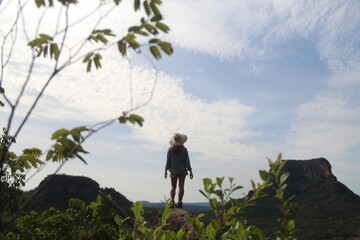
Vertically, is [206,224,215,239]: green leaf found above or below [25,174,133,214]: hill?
below

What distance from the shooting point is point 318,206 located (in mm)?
95812

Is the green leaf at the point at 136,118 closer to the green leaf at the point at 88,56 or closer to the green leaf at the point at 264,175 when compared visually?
→ the green leaf at the point at 88,56

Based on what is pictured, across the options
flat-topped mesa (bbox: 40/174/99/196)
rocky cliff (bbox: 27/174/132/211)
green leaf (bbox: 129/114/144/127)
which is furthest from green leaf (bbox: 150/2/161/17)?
flat-topped mesa (bbox: 40/174/99/196)

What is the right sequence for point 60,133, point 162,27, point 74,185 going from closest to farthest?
1. point 60,133
2. point 162,27
3. point 74,185

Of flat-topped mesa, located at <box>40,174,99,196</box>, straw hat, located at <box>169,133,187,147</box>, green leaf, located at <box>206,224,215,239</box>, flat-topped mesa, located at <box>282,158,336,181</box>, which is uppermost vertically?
flat-topped mesa, located at <box>282,158,336,181</box>

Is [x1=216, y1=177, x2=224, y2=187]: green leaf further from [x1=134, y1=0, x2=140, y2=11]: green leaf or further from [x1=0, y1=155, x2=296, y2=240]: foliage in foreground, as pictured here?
[x1=134, y1=0, x2=140, y2=11]: green leaf

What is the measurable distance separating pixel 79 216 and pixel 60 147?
1948mm

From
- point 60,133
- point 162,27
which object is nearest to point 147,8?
point 162,27

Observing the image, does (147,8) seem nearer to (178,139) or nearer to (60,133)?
(60,133)

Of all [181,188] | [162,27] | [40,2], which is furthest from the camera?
[181,188]

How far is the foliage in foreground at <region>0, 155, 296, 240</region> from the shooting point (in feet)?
5.88

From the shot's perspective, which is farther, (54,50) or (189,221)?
(189,221)

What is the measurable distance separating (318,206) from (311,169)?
2404 centimetres

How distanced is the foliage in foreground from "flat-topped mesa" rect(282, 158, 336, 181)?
386ft
